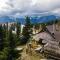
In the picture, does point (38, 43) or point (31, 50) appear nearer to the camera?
point (31, 50)

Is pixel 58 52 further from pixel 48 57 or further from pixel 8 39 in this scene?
pixel 8 39

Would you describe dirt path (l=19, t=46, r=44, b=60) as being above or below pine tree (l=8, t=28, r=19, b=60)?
below

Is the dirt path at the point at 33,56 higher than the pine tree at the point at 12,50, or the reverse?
the pine tree at the point at 12,50

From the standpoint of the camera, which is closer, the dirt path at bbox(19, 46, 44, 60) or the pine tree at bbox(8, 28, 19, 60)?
the pine tree at bbox(8, 28, 19, 60)

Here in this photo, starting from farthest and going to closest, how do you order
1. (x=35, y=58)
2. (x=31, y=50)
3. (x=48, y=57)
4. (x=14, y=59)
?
(x=31, y=50) < (x=35, y=58) < (x=48, y=57) < (x=14, y=59)

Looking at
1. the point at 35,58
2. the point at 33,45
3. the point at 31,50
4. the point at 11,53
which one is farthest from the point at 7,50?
the point at 33,45

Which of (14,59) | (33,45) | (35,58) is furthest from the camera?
(33,45)

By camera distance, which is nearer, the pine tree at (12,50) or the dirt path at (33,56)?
the pine tree at (12,50)

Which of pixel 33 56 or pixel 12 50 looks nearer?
pixel 12 50

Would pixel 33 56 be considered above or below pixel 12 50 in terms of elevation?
below

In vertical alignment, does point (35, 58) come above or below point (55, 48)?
below
